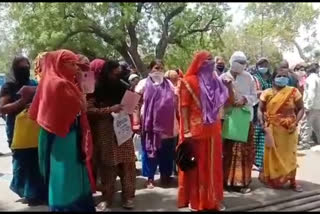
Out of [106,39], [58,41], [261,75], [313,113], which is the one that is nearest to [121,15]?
[106,39]

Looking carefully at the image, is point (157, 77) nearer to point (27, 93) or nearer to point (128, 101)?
point (128, 101)

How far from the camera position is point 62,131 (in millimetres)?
Result: 3932

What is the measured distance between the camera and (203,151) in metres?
4.58

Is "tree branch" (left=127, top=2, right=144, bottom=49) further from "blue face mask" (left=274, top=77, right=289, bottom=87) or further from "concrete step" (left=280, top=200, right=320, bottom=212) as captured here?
"concrete step" (left=280, top=200, right=320, bottom=212)

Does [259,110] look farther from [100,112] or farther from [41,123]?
[41,123]

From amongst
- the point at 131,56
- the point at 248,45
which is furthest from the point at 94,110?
the point at 248,45

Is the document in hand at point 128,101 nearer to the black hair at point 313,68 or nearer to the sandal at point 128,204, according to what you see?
the sandal at point 128,204

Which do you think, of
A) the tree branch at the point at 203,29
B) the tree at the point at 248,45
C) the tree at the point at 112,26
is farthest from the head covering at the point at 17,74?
the tree at the point at 248,45

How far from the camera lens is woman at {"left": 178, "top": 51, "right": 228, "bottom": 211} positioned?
4.50 meters

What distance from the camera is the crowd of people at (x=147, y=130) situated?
13.2 ft

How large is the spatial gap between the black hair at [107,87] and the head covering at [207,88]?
2.39 ft

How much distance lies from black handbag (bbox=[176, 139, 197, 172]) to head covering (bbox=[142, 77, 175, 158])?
3.69 ft

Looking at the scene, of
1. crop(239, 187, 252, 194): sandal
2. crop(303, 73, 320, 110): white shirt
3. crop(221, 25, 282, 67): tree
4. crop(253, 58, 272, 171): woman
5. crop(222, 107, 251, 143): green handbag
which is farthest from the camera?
crop(221, 25, 282, 67): tree

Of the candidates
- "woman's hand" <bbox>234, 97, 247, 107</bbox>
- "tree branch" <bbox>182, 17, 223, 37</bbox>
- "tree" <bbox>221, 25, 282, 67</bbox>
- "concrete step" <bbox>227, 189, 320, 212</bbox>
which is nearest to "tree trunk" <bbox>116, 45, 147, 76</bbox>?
"tree branch" <bbox>182, 17, 223, 37</bbox>
